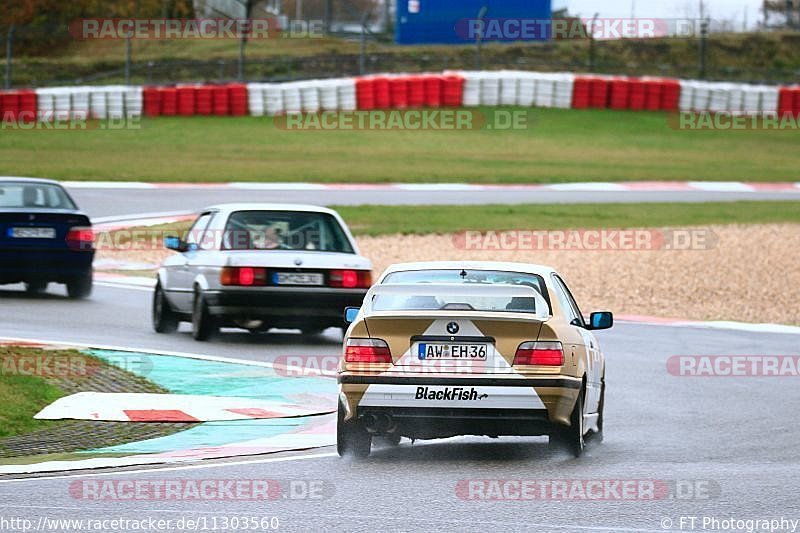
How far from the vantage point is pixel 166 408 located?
11453 mm

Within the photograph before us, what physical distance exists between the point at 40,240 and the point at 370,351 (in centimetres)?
980

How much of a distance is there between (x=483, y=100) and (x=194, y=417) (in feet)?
116

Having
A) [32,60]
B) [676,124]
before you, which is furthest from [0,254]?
[32,60]

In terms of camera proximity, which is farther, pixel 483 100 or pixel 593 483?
pixel 483 100

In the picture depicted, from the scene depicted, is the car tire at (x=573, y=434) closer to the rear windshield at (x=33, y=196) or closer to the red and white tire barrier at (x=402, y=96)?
the rear windshield at (x=33, y=196)

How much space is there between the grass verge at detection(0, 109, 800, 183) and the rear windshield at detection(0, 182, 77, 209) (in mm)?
13649

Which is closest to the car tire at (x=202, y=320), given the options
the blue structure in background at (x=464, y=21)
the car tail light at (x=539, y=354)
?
the car tail light at (x=539, y=354)

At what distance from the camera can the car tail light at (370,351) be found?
9.04 m

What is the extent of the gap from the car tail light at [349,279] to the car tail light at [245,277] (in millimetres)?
628

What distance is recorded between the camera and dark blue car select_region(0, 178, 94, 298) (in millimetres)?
17906

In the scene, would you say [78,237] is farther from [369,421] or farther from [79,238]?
[369,421]

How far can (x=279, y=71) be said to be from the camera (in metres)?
52.5

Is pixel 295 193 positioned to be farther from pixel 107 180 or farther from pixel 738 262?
pixel 738 262

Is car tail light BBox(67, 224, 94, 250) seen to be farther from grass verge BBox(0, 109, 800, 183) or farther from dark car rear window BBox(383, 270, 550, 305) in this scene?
grass verge BBox(0, 109, 800, 183)
